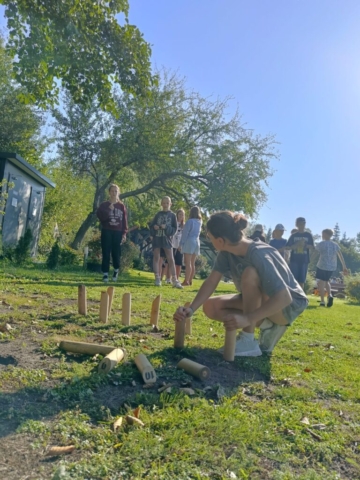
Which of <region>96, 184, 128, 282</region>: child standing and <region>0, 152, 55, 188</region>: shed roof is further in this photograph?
<region>0, 152, 55, 188</region>: shed roof

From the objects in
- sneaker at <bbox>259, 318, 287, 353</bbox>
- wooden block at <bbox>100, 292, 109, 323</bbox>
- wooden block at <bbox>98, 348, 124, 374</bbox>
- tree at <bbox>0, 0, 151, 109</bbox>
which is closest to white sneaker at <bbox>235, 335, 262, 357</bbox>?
sneaker at <bbox>259, 318, 287, 353</bbox>

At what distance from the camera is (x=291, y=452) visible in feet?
7.39

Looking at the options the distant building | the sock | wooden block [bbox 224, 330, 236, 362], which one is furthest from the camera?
the distant building

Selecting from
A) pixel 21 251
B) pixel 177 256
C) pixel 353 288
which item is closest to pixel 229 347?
pixel 177 256

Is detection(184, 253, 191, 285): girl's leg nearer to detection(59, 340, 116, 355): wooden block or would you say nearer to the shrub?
the shrub

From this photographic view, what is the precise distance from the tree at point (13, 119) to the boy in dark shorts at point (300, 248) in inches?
704

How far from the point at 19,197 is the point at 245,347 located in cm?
1433

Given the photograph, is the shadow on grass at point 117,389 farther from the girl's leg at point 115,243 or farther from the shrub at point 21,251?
the shrub at point 21,251

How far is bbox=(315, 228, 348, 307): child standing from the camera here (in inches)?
420

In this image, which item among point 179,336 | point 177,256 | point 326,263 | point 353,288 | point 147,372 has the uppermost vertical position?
point 326,263

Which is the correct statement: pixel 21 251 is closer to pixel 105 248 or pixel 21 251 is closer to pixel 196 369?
pixel 105 248

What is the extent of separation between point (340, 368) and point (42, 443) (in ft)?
9.31

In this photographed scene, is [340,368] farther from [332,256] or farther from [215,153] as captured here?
[215,153]

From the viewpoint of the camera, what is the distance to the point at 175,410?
2555 millimetres
